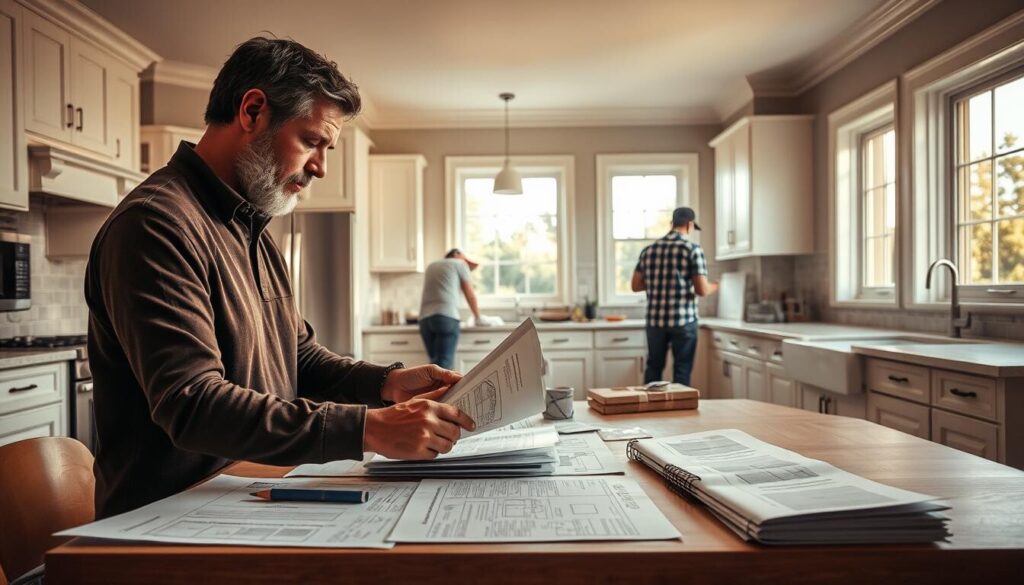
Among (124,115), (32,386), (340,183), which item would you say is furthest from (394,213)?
(32,386)

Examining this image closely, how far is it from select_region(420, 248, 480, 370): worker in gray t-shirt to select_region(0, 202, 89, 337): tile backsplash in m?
2.08

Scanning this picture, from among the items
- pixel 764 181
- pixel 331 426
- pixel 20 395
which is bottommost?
pixel 20 395

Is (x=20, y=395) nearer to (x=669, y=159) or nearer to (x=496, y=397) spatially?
(x=496, y=397)

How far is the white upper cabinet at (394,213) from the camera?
5312 mm

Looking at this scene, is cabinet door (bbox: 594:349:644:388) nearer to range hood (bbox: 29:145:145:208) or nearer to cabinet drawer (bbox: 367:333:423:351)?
cabinet drawer (bbox: 367:333:423:351)

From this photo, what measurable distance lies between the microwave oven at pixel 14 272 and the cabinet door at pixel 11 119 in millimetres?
160

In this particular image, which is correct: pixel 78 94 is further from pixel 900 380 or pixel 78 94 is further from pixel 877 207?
pixel 877 207

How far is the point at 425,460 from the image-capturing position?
97cm

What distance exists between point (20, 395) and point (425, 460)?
2297 mm

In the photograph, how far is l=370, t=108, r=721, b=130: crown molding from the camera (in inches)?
218

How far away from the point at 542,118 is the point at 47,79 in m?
3.57

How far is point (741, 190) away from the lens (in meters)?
4.84

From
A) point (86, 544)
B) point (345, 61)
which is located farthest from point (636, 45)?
point (86, 544)

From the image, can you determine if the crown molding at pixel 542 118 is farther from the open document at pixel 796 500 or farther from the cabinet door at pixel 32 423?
the open document at pixel 796 500
